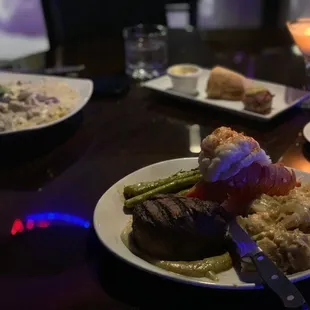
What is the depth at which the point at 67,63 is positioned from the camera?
195cm

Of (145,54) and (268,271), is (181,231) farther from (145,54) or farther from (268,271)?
(145,54)

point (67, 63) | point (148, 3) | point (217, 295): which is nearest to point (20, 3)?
point (148, 3)

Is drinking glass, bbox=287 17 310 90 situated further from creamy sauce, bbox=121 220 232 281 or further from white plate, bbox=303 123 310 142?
creamy sauce, bbox=121 220 232 281

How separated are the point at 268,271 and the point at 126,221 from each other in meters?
0.29

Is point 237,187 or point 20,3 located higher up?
point 237,187

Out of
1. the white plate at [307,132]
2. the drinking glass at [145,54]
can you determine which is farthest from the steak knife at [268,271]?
the drinking glass at [145,54]

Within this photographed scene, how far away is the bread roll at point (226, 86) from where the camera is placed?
158cm

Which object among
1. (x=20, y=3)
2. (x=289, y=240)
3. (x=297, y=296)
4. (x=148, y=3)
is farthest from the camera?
(x=20, y=3)

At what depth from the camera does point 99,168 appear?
1265mm

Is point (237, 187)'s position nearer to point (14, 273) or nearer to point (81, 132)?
point (14, 273)

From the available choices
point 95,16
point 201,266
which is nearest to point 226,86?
point 201,266

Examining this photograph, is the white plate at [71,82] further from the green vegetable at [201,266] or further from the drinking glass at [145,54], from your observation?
the green vegetable at [201,266]

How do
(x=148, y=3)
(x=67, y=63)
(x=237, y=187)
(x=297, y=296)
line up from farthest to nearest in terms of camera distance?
(x=148, y=3)
(x=67, y=63)
(x=237, y=187)
(x=297, y=296)

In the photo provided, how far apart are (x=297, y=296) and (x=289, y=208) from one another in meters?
0.21
